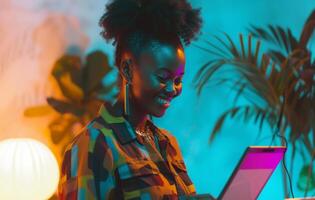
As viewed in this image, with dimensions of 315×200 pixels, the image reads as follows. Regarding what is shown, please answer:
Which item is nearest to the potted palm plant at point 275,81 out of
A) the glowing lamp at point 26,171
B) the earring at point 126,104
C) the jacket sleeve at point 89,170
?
the glowing lamp at point 26,171

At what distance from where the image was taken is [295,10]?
3293 mm

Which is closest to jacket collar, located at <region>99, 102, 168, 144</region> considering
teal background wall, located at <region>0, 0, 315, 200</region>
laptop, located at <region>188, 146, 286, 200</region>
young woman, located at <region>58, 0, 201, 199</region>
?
young woman, located at <region>58, 0, 201, 199</region>

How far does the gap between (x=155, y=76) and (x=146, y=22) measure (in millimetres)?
135

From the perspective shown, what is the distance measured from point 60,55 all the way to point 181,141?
2.72 ft

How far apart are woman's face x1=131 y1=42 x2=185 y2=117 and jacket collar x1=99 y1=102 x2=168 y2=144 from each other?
2.9 inches

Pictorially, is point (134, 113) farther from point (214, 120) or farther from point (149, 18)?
point (214, 120)

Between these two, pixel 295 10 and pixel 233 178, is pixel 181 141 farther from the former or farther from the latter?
pixel 233 178

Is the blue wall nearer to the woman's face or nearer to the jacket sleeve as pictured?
the woman's face

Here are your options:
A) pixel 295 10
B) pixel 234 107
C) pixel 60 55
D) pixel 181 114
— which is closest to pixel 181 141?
pixel 181 114

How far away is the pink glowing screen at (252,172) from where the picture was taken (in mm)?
1187

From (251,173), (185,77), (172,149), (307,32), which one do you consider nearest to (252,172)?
(251,173)

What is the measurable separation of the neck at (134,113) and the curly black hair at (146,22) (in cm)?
13

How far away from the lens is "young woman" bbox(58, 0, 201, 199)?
118cm

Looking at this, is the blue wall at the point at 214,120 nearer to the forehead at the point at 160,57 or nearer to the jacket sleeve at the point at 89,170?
the forehead at the point at 160,57
